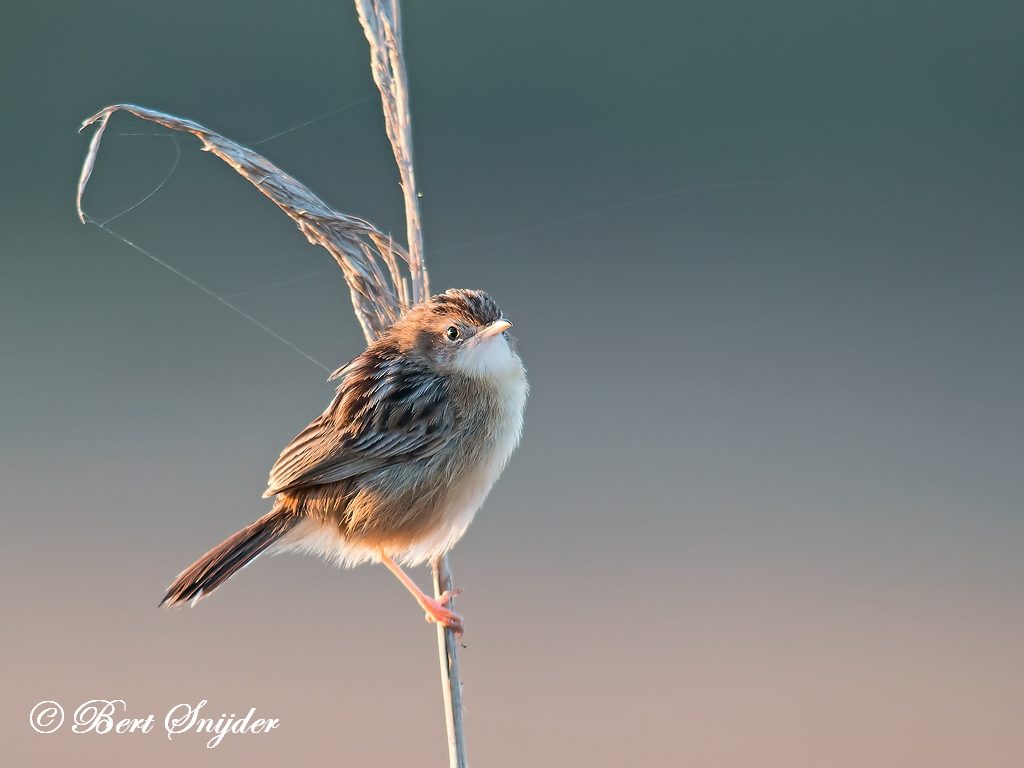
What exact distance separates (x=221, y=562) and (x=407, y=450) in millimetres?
605

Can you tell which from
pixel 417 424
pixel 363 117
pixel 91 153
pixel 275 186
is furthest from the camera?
pixel 363 117

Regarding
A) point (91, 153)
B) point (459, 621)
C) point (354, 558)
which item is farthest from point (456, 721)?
point (91, 153)

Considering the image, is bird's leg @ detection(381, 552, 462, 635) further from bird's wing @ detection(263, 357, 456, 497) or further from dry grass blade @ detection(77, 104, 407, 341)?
dry grass blade @ detection(77, 104, 407, 341)

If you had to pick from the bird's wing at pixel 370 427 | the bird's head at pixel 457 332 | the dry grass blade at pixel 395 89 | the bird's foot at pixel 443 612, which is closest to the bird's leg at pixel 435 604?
the bird's foot at pixel 443 612

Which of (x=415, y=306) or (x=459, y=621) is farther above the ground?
(x=415, y=306)

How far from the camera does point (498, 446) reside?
123 inches

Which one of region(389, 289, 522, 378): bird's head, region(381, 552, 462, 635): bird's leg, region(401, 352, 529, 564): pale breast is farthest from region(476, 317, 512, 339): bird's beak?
region(381, 552, 462, 635): bird's leg

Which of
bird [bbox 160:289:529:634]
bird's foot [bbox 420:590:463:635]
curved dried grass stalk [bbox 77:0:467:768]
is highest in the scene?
curved dried grass stalk [bbox 77:0:467:768]

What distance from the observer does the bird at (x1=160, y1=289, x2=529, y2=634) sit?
2.93m

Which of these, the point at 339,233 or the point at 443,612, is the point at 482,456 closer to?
the point at 443,612

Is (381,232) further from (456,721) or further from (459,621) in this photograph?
(456,721)

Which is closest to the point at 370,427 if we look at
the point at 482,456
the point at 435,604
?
the point at 482,456

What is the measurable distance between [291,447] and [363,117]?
4580 mm

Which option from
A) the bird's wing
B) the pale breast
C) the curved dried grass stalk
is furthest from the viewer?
the pale breast
